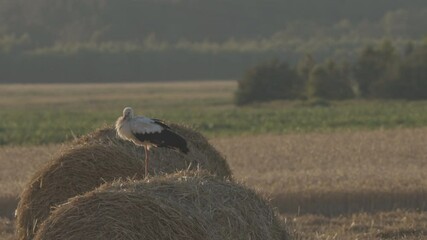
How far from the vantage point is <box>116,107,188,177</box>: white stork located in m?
11.7

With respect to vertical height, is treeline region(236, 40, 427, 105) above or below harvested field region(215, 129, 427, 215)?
below

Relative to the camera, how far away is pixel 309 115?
141 ft

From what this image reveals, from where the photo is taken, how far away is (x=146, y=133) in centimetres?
1167

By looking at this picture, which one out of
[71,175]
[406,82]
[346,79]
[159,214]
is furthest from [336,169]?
[346,79]

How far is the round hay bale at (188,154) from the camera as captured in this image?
12836 mm

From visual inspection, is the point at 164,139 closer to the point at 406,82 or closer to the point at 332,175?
the point at 332,175

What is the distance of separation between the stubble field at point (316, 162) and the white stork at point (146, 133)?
0.93 m

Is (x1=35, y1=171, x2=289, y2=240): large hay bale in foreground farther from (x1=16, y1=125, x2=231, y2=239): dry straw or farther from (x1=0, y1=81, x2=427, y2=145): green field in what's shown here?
(x1=0, y1=81, x2=427, y2=145): green field

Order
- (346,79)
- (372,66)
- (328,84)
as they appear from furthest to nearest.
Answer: (372,66)
(346,79)
(328,84)

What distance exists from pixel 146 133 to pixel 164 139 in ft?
0.60

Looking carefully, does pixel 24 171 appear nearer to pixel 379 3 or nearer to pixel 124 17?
pixel 124 17

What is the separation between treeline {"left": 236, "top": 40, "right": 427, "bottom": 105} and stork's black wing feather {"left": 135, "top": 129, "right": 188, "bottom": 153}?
49579 mm

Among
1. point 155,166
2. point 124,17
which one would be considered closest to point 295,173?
point 155,166

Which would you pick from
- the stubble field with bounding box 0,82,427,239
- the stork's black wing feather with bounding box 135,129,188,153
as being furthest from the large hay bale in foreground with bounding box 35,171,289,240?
the stork's black wing feather with bounding box 135,129,188,153
